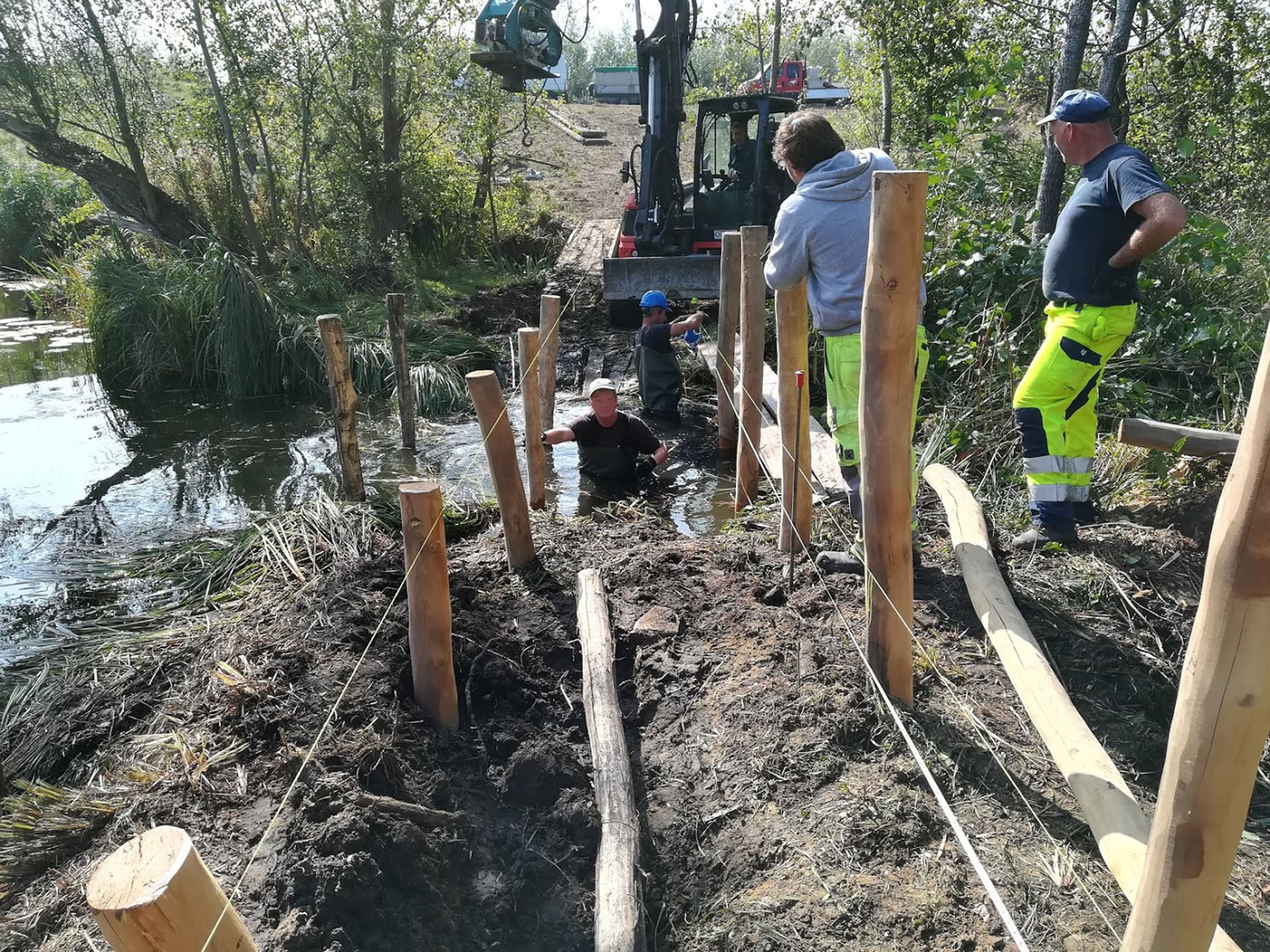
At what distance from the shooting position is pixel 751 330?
532 cm

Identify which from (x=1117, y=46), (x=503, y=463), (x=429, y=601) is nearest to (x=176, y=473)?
(x=503, y=463)

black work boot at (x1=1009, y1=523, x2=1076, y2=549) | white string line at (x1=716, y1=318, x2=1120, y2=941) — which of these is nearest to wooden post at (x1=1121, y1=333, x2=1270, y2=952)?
white string line at (x1=716, y1=318, x2=1120, y2=941)

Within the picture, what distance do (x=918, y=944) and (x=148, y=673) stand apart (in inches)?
143

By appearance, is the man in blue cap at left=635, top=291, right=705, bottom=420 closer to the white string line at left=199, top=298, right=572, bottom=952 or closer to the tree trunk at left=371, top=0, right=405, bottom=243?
the white string line at left=199, top=298, right=572, bottom=952

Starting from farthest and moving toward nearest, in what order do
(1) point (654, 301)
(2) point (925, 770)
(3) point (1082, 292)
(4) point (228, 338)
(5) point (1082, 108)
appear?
1. (4) point (228, 338)
2. (1) point (654, 301)
3. (3) point (1082, 292)
4. (5) point (1082, 108)
5. (2) point (925, 770)

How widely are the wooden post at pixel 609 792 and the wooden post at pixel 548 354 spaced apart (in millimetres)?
3417

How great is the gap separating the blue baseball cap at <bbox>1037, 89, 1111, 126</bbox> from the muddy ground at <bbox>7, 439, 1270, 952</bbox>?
197cm

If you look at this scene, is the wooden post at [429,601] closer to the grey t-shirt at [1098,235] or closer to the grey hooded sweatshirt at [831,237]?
the grey hooded sweatshirt at [831,237]

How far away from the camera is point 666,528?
6.06 m

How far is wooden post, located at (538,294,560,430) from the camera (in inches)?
287

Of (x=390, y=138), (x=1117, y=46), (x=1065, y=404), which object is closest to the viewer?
(x=1065, y=404)

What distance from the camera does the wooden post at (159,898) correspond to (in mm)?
1417

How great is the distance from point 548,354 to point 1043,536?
14.7 feet

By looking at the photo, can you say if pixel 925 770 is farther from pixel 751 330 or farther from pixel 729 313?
pixel 729 313
